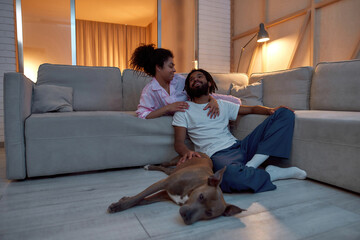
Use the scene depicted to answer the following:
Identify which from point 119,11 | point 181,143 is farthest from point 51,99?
point 119,11

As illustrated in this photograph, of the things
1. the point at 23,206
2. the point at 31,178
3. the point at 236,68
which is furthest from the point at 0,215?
the point at 236,68

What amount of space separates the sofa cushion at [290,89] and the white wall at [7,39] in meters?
3.41

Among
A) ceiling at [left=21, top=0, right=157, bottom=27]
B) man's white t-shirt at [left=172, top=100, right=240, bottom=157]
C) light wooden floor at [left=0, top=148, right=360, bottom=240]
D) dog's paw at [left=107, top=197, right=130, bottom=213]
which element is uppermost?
ceiling at [left=21, top=0, right=157, bottom=27]

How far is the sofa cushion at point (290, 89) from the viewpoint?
7.64 feet

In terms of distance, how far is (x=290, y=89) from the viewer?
7.79 ft

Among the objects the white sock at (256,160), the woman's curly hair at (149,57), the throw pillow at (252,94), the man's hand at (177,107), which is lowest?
the white sock at (256,160)

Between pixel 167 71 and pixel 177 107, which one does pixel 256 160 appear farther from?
pixel 167 71

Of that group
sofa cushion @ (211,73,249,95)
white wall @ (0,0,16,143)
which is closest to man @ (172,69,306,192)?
sofa cushion @ (211,73,249,95)

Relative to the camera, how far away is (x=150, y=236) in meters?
0.97

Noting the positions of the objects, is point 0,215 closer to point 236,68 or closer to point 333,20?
point 333,20

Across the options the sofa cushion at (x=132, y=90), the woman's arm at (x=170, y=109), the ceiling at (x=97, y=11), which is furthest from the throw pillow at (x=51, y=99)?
the ceiling at (x=97, y=11)

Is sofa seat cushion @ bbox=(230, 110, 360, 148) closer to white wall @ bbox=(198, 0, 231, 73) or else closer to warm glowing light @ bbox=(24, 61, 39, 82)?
white wall @ bbox=(198, 0, 231, 73)

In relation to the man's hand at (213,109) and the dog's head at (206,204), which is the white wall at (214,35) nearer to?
the man's hand at (213,109)

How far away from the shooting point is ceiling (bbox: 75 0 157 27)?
5.70 m
